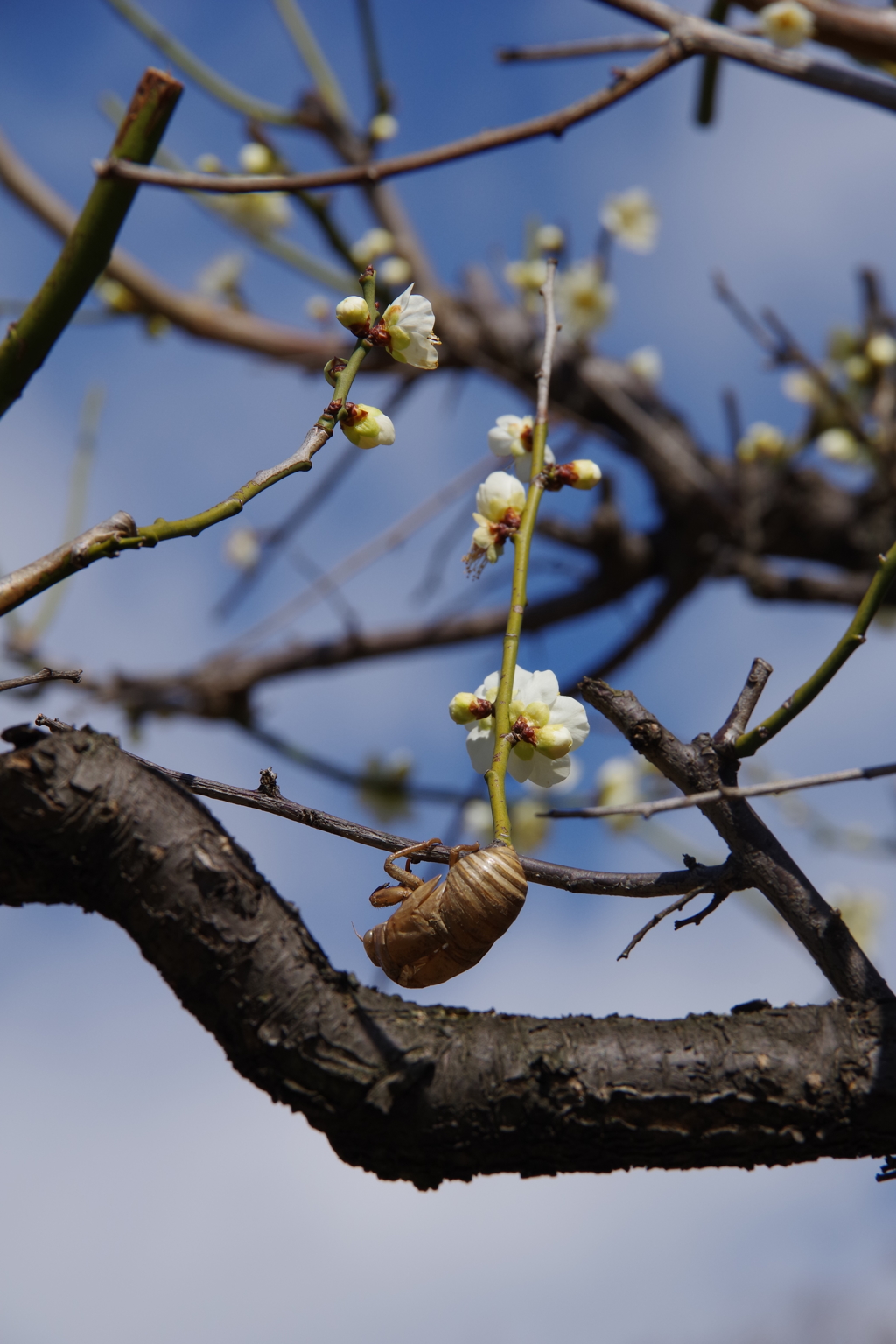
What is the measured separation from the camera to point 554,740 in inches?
37.2

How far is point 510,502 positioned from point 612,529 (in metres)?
2.68

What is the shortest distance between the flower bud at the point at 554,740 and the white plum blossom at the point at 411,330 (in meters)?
0.36

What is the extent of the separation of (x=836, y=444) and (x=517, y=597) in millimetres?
3075

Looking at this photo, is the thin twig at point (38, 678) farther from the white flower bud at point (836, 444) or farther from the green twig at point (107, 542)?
the white flower bud at point (836, 444)

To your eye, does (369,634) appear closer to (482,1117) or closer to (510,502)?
(510,502)

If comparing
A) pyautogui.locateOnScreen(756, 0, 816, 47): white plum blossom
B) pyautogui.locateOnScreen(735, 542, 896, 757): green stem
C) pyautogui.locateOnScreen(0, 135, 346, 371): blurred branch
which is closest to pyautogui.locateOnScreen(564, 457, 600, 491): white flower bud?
pyautogui.locateOnScreen(735, 542, 896, 757): green stem

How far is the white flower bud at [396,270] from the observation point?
352cm

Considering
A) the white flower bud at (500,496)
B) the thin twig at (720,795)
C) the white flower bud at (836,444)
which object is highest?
the white flower bud at (836,444)

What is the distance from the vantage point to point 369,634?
12.4 ft

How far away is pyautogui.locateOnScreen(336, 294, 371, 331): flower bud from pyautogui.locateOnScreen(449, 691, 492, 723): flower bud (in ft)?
1.20

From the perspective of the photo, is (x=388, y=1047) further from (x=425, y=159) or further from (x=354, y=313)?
(x=425, y=159)

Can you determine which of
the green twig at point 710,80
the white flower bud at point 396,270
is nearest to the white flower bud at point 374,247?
the white flower bud at point 396,270

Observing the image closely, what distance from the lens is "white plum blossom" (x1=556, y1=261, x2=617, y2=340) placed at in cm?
391

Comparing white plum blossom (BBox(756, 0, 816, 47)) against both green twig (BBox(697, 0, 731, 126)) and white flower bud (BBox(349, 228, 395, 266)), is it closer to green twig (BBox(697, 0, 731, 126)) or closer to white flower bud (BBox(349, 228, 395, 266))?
green twig (BBox(697, 0, 731, 126))
